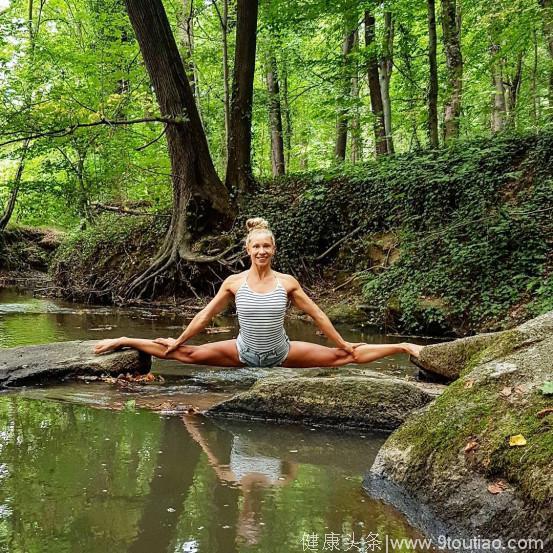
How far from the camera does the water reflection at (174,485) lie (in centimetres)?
224

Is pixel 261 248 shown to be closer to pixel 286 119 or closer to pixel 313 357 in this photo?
pixel 313 357

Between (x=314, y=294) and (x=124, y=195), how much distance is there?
27.0 ft

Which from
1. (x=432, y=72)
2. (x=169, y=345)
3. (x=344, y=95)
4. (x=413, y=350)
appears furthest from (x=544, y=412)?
(x=344, y=95)

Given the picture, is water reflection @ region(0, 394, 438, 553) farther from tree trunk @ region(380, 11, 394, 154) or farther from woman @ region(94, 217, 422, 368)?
tree trunk @ region(380, 11, 394, 154)

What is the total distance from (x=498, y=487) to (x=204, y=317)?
315 centimetres

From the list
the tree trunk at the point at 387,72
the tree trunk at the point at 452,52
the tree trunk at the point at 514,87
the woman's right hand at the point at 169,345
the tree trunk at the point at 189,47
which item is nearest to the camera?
the woman's right hand at the point at 169,345

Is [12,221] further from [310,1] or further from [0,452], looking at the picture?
[0,452]

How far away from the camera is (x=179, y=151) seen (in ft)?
38.0

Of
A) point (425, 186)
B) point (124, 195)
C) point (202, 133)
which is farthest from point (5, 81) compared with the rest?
point (425, 186)

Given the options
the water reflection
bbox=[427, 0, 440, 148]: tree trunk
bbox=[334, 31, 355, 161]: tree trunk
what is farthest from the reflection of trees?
bbox=[334, 31, 355, 161]: tree trunk

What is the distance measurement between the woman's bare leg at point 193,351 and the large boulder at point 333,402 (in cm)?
115

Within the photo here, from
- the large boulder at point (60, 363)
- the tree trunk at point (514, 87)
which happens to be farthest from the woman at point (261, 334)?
the tree trunk at point (514, 87)

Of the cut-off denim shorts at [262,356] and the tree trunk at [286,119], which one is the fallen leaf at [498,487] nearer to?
the cut-off denim shorts at [262,356]

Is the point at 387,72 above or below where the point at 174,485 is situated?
above
